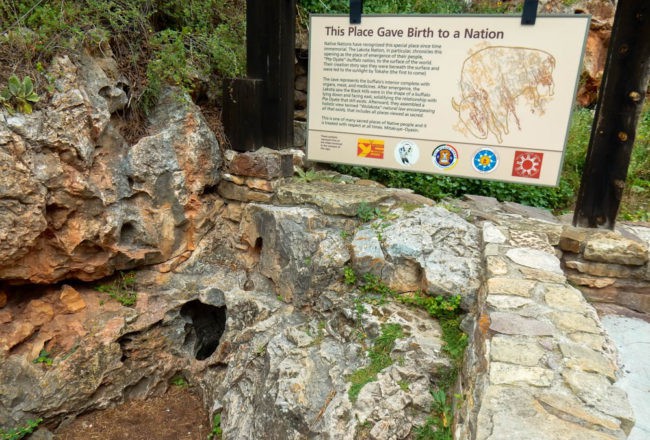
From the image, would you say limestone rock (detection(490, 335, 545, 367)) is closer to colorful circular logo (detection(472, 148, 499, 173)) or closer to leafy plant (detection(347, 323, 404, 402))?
leafy plant (detection(347, 323, 404, 402))

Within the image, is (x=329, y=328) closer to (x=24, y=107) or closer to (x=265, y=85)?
(x=265, y=85)

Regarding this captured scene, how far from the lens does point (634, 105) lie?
3.38 metres

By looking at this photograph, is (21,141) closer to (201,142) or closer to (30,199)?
(30,199)

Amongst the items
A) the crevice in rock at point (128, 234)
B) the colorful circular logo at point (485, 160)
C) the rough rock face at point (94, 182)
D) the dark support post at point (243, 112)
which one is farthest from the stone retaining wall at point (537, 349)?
the crevice in rock at point (128, 234)

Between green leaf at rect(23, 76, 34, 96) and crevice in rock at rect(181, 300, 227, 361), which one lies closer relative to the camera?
green leaf at rect(23, 76, 34, 96)

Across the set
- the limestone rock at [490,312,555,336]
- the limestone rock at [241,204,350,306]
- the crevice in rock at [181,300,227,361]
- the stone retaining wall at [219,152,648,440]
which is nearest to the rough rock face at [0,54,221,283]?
the crevice in rock at [181,300,227,361]

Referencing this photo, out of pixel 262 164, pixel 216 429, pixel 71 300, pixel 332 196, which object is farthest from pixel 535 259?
pixel 71 300

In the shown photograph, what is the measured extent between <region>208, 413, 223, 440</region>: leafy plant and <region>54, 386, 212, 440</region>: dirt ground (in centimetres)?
12

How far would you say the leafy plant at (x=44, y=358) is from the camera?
145 inches

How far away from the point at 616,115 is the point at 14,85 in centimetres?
437

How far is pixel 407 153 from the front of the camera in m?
4.05

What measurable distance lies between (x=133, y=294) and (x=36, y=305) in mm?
742

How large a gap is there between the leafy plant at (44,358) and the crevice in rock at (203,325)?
1.08 m

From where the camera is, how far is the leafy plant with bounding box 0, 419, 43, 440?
11.6 ft
